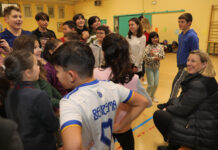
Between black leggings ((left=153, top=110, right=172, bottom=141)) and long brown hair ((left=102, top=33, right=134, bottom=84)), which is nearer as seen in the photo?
long brown hair ((left=102, top=33, right=134, bottom=84))

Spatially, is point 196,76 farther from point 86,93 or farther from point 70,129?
point 70,129

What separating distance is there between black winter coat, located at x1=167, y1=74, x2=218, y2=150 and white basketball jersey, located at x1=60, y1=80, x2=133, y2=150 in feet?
3.21

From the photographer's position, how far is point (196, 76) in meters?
1.72

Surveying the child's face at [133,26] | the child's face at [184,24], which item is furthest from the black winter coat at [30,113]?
the child's face at [184,24]

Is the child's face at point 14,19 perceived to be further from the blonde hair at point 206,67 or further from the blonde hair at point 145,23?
the blonde hair at point 145,23

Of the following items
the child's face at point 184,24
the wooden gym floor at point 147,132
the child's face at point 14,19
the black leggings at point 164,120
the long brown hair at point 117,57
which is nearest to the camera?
the long brown hair at point 117,57

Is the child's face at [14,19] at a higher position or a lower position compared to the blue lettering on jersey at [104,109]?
higher

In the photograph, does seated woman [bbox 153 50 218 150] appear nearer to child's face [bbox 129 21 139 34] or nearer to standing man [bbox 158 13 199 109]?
standing man [bbox 158 13 199 109]

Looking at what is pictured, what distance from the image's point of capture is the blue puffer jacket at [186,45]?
285cm

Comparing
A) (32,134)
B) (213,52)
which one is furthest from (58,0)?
(32,134)

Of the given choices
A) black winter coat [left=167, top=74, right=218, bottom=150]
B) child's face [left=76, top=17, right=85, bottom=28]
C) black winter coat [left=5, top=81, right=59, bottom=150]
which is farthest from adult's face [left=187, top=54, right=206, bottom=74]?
child's face [left=76, top=17, right=85, bottom=28]

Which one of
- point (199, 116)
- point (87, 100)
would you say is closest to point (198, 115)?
point (199, 116)

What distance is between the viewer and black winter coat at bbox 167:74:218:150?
1.59 meters

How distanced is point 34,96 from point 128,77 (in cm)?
74
